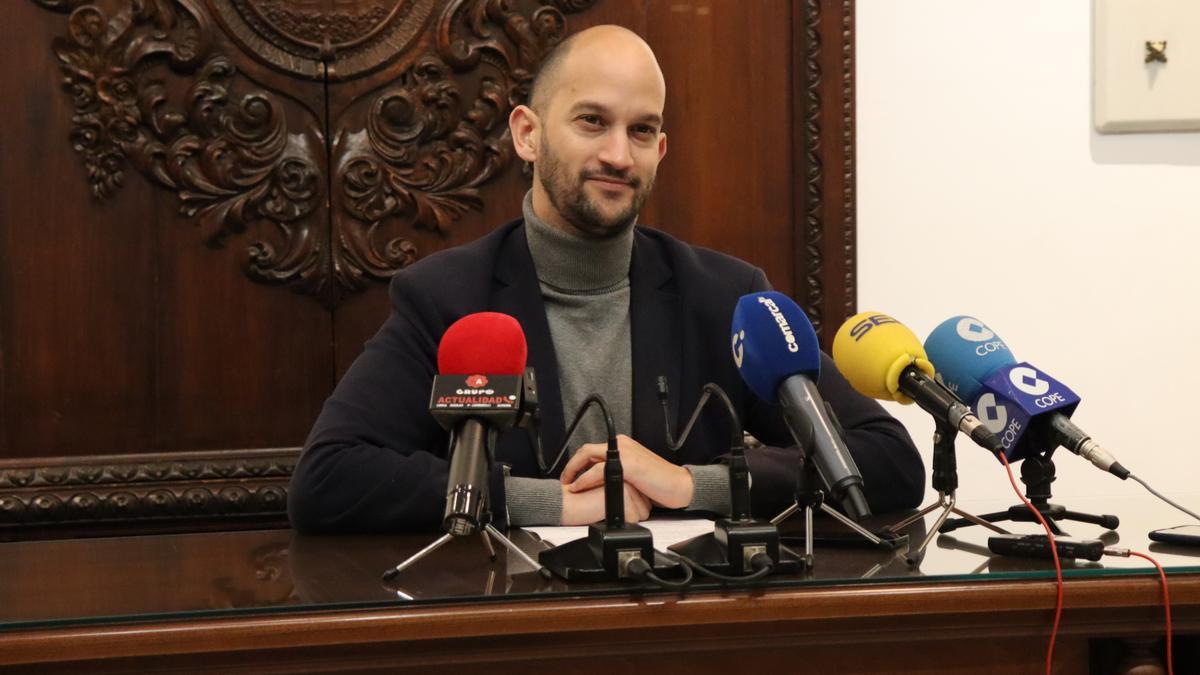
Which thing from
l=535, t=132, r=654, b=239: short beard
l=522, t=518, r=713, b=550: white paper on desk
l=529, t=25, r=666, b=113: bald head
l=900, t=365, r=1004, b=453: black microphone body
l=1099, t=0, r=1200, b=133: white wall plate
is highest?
l=1099, t=0, r=1200, b=133: white wall plate

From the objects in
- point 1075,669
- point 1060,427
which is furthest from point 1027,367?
point 1075,669

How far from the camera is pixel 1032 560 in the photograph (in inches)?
52.5

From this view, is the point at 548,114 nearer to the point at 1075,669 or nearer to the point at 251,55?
the point at 251,55

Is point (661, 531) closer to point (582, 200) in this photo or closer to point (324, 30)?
point (582, 200)

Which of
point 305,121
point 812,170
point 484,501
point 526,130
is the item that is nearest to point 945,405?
point 484,501

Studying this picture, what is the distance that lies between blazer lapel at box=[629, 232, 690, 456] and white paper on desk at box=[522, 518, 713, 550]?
391mm

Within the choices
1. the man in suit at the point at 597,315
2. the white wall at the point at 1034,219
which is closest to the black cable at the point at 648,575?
the man in suit at the point at 597,315

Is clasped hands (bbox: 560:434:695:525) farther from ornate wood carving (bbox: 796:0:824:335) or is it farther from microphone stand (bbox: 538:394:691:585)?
ornate wood carving (bbox: 796:0:824:335)

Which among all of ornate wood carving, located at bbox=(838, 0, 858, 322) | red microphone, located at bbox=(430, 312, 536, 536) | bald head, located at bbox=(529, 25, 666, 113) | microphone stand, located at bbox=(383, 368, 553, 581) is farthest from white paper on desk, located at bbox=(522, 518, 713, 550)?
ornate wood carving, located at bbox=(838, 0, 858, 322)

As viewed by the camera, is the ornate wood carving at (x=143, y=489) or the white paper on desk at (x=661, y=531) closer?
the white paper on desk at (x=661, y=531)

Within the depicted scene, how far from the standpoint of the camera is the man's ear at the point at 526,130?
7.56 ft

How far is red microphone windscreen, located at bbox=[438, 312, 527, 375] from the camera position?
4.33ft

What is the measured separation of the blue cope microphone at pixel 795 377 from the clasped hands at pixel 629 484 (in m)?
0.42

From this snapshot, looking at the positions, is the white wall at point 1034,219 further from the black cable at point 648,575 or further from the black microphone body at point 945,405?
the black cable at point 648,575
